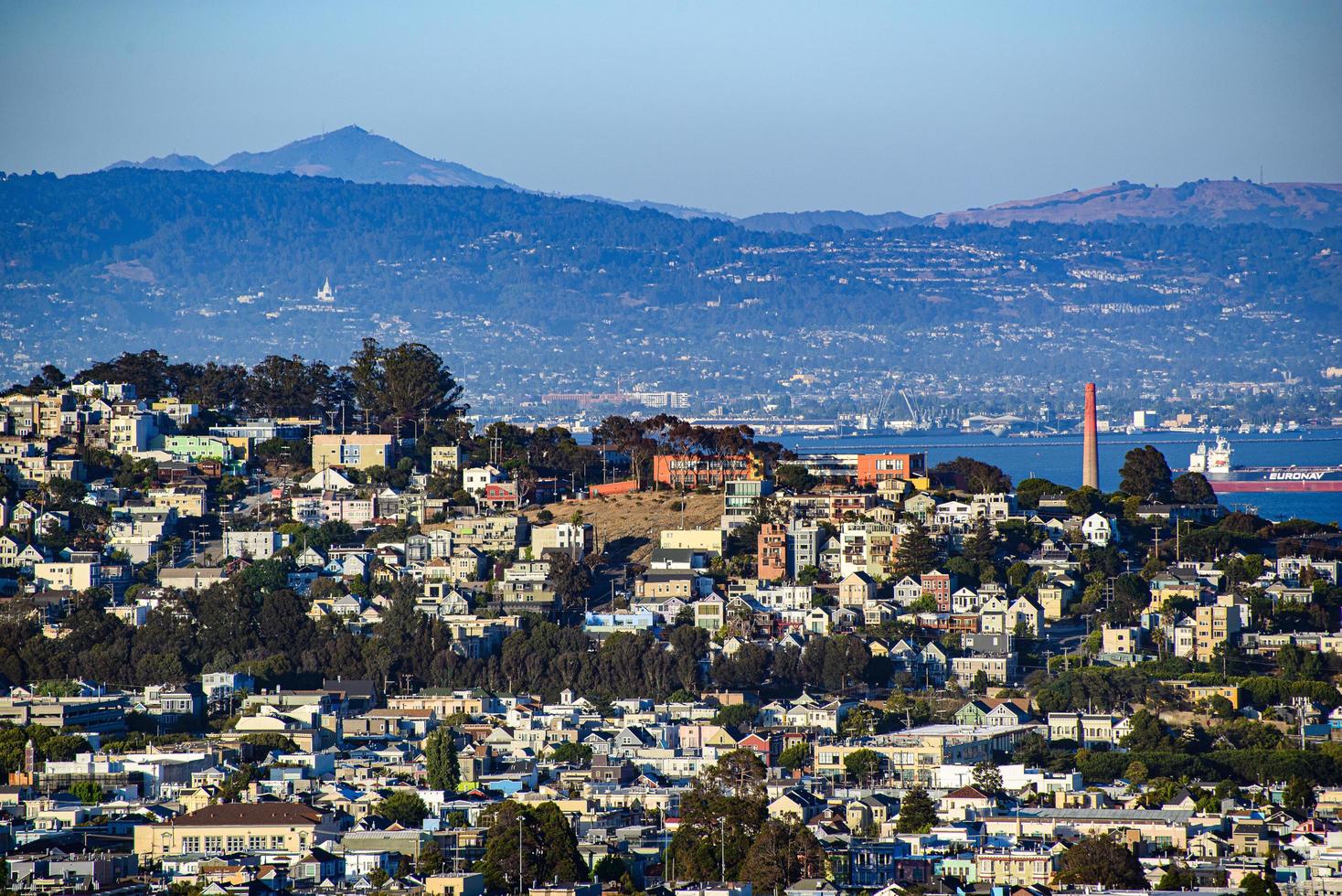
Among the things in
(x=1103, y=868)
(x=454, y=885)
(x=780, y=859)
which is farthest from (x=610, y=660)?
(x=1103, y=868)

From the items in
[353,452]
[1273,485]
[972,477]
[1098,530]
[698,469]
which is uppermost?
[353,452]

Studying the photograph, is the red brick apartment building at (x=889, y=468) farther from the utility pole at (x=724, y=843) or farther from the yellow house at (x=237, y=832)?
the utility pole at (x=724, y=843)

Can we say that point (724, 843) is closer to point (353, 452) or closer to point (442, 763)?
point (442, 763)

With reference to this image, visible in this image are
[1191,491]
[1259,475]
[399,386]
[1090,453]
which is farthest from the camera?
[1259,475]

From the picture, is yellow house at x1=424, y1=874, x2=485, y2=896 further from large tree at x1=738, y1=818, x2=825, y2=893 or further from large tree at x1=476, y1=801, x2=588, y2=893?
large tree at x1=738, y1=818, x2=825, y2=893

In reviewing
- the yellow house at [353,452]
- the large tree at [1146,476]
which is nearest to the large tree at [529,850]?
the large tree at [1146,476]

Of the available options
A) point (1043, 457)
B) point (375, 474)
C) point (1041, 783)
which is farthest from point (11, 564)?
point (1043, 457)

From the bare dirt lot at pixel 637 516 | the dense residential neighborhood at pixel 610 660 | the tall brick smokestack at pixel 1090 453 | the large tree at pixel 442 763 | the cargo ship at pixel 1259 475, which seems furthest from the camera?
the cargo ship at pixel 1259 475

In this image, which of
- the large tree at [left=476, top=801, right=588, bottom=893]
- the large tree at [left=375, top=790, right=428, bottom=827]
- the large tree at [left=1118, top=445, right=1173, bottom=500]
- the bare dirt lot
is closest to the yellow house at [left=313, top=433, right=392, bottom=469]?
the bare dirt lot
